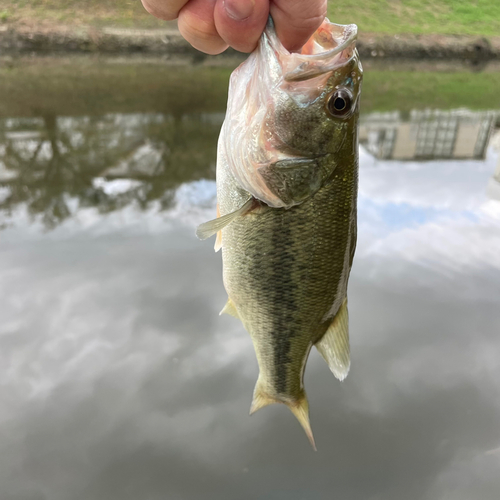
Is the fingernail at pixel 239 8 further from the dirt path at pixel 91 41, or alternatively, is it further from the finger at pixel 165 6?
the dirt path at pixel 91 41

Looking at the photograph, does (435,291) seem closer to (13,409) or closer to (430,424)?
(430,424)

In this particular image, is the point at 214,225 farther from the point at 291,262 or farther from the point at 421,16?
the point at 421,16

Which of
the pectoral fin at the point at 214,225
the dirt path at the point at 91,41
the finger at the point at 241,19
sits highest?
the finger at the point at 241,19

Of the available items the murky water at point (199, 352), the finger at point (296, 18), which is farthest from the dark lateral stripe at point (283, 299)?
the murky water at point (199, 352)

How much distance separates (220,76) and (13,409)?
49.0ft

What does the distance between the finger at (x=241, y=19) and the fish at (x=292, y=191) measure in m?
0.07

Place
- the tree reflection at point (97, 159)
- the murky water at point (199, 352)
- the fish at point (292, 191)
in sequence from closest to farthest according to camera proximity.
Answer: the fish at point (292, 191) → the murky water at point (199, 352) → the tree reflection at point (97, 159)

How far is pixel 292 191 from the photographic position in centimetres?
158

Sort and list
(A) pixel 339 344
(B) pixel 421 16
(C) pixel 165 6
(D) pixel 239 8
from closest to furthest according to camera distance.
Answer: (D) pixel 239 8
(C) pixel 165 6
(A) pixel 339 344
(B) pixel 421 16

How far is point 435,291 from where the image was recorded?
5.22m

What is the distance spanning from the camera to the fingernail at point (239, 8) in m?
1.21

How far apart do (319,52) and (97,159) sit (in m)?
7.87

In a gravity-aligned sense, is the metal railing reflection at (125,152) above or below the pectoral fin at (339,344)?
below

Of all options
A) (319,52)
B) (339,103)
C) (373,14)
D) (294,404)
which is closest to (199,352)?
(294,404)
